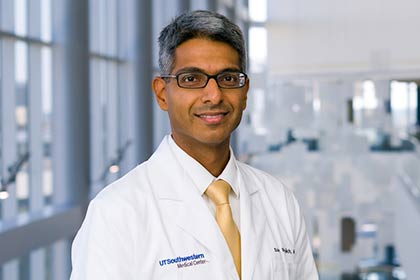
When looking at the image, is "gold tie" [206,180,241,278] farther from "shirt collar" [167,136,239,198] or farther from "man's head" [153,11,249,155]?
"man's head" [153,11,249,155]

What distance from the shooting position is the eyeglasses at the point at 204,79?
4.39ft

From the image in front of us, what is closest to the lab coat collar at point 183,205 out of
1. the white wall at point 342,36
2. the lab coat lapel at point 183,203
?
the lab coat lapel at point 183,203

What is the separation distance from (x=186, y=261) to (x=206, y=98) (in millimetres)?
364

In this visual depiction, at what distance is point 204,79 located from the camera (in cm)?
134

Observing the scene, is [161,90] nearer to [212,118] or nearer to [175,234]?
[212,118]

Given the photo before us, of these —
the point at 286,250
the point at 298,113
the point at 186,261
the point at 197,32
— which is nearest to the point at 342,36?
the point at 298,113

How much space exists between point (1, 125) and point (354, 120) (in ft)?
11.9

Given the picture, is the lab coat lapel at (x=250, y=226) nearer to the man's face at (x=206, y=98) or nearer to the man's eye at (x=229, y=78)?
the man's face at (x=206, y=98)

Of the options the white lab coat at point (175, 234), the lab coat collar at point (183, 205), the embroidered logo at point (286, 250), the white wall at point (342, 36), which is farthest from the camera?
the white wall at point (342, 36)

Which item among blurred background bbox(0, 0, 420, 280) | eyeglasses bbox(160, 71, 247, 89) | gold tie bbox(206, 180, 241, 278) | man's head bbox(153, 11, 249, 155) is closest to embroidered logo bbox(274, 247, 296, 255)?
gold tie bbox(206, 180, 241, 278)

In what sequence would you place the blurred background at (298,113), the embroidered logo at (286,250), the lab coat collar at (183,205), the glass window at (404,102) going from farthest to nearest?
the glass window at (404,102), the blurred background at (298,113), the embroidered logo at (286,250), the lab coat collar at (183,205)

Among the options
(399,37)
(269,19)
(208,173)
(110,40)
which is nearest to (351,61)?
(399,37)

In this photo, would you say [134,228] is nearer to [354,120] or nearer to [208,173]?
[208,173]

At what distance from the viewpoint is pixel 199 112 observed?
1.35 m
